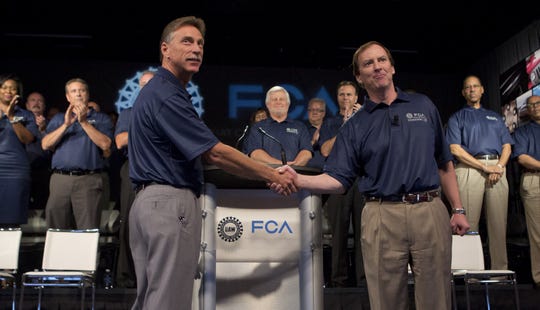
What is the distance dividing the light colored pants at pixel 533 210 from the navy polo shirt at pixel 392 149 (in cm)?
327

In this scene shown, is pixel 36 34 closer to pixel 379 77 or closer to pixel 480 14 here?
pixel 480 14

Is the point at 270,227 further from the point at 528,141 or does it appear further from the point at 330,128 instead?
the point at 528,141

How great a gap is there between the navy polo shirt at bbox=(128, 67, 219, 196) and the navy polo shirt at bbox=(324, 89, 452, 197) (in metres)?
0.71

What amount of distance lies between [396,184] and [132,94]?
22.8ft

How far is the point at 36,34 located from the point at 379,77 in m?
7.37

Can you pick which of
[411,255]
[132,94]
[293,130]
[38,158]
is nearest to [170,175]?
[411,255]

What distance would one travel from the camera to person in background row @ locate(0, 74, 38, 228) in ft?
17.8

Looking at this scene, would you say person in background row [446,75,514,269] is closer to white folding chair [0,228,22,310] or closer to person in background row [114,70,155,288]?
person in background row [114,70,155,288]

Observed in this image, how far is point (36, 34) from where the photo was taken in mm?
9180

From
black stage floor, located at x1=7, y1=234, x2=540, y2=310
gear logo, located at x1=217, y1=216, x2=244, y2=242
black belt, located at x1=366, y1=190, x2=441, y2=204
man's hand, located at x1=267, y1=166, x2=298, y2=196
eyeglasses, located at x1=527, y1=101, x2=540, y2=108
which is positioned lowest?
black stage floor, located at x1=7, y1=234, x2=540, y2=310

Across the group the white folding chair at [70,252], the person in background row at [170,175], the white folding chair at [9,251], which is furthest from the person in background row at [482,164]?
the white folding chair at [9,251]

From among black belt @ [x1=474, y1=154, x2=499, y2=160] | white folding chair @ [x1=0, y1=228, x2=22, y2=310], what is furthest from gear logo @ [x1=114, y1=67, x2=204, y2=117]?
white folding chair @ [x1=0, y1=228, x2=22, y2=310]

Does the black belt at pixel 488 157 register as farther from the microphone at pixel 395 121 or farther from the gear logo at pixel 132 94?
the gear logo at pixel 132 94

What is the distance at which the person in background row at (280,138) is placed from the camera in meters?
5.25
